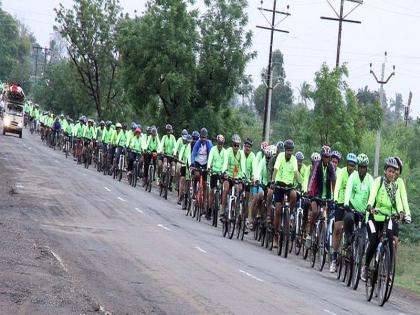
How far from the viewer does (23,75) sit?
527 ft

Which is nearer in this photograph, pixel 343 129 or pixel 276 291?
pixel 276 291

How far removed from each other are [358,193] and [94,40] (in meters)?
55.1

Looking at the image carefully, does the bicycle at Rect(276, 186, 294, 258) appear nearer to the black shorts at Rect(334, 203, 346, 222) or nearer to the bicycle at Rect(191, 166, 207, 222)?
the black shorts at Rect(334, 203, 346, 222)

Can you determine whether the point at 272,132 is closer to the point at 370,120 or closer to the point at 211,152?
the point at 370,120

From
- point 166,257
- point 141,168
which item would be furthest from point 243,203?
point 141,168

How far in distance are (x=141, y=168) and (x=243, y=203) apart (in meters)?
14.8

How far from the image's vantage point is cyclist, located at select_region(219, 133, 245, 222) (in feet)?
76.2

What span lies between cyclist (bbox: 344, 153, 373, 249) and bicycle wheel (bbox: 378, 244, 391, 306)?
1.90 metres

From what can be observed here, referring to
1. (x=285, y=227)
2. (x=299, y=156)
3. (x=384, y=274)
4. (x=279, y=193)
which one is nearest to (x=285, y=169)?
(x=279, y=193)

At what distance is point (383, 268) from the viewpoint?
14875 mm

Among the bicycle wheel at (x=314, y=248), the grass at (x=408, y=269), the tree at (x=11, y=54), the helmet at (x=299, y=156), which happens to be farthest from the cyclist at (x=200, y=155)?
the tree at (x=11, y=54)

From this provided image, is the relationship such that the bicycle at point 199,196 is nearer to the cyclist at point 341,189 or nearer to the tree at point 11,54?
the cyclist at point 341,189

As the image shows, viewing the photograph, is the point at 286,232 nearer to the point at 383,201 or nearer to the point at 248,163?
the point at 248,163

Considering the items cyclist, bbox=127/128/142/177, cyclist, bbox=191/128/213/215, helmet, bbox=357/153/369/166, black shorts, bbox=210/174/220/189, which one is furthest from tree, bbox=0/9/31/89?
helmet, bbox=357/153/369/166
